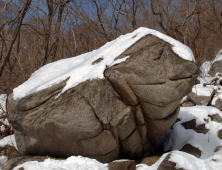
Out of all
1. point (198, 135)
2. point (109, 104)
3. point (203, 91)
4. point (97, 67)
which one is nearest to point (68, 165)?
point (109, 104)

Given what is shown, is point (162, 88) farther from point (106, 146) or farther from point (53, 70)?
point (53, 70)

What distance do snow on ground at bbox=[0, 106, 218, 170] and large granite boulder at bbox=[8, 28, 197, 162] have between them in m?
0.37

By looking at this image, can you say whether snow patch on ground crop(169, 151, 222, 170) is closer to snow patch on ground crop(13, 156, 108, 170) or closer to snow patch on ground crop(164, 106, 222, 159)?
snow patch on ground crop(13, 156, 108, 170)

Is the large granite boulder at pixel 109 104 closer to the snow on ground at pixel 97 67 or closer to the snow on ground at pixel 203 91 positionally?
the snow on ground at pixel 97 67

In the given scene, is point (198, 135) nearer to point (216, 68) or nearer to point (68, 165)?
point (68, 165)

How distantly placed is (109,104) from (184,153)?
140cm

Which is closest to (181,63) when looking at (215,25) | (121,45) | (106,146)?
(121,45)

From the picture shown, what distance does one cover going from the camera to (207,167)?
2715mm

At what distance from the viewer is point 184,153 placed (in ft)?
9.58

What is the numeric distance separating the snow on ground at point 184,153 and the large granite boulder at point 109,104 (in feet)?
1.20

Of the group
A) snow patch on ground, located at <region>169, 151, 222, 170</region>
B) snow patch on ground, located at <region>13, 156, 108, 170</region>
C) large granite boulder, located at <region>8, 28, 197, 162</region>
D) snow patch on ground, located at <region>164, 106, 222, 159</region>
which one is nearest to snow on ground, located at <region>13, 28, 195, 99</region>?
large granite boulder, located at <region>8, 28, 197, 162</region>

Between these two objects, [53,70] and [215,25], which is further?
[215,25]

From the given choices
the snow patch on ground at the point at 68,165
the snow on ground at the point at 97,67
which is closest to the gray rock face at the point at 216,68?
the snow on ground at the point at 97,67

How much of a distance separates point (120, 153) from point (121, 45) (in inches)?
81.6
